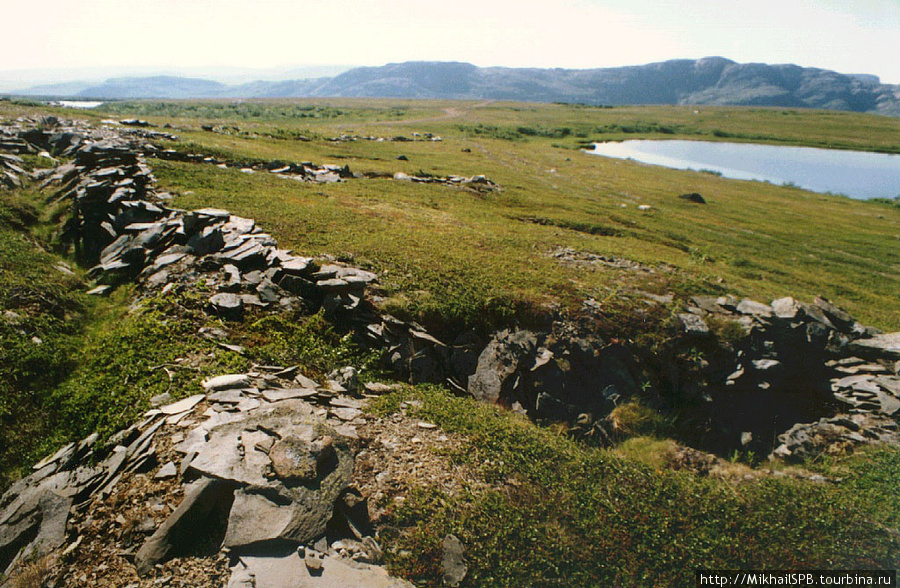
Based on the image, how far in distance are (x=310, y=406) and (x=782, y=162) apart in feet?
355

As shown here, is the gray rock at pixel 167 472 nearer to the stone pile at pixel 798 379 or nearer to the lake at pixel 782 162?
the stone pile at pixel 798 379

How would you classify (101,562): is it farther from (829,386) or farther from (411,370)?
(829,386)

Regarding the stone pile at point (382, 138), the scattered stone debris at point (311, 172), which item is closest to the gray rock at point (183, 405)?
the scattered stone debris at point (311, 172)

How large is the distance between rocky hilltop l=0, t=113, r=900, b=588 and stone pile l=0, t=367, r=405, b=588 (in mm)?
27

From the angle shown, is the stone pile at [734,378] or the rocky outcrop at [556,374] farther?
the stone pile at [734,378]

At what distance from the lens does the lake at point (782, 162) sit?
2598 inches

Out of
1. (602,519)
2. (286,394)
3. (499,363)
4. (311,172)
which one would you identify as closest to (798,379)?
(499,363)

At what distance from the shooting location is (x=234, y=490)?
6008 mm

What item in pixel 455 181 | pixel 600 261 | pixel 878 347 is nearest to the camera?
A: pixel 878 347

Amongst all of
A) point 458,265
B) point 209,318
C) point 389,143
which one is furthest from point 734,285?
point 389,143

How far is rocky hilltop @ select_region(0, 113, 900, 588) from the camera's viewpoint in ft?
18.5

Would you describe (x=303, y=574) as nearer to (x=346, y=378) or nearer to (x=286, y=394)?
(x=286, y=394)

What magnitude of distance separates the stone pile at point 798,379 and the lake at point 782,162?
2375 inches

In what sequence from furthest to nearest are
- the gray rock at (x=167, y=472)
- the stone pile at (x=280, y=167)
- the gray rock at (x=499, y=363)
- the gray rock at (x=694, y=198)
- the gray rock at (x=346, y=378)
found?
the gray rock at (x=694, y=198)
the stone pile at (x=280, y=167)
the gray rock at (x=499, y=363)
the gray rock at (x=346, y=378)
the gray rock at (x=167, y=472)
